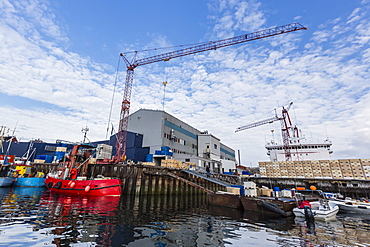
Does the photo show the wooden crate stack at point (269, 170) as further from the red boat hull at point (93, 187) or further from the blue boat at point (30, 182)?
the blue boat at point (30, 182)

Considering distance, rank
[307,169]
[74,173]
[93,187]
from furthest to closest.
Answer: [307,169], [74,173], [93,187]

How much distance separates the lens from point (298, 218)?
13.2 metres

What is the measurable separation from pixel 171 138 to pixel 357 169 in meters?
36.7

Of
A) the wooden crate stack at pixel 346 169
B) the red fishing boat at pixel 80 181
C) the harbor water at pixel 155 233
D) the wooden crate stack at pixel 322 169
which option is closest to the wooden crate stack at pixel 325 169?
the wooden crate stack at pixel 322 169

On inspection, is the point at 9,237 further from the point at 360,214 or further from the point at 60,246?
the point at 360,214

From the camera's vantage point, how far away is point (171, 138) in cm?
4659

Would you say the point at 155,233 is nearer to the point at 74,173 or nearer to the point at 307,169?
the point at 74,173

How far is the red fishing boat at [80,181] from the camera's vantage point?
70.8 feet

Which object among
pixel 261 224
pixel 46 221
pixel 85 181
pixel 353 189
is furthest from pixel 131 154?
pixel 353 189

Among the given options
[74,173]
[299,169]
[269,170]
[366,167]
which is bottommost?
[74,173]

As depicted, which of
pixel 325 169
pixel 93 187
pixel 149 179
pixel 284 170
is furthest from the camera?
pixel 284 170

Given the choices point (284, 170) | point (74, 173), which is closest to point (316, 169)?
point (284, 170)

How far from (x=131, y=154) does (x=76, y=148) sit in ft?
58.9

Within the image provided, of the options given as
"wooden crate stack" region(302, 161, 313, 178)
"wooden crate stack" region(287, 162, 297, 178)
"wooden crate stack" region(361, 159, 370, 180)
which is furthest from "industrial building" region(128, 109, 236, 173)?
"wooden crate stack" region(361, 159, 370, 180)
